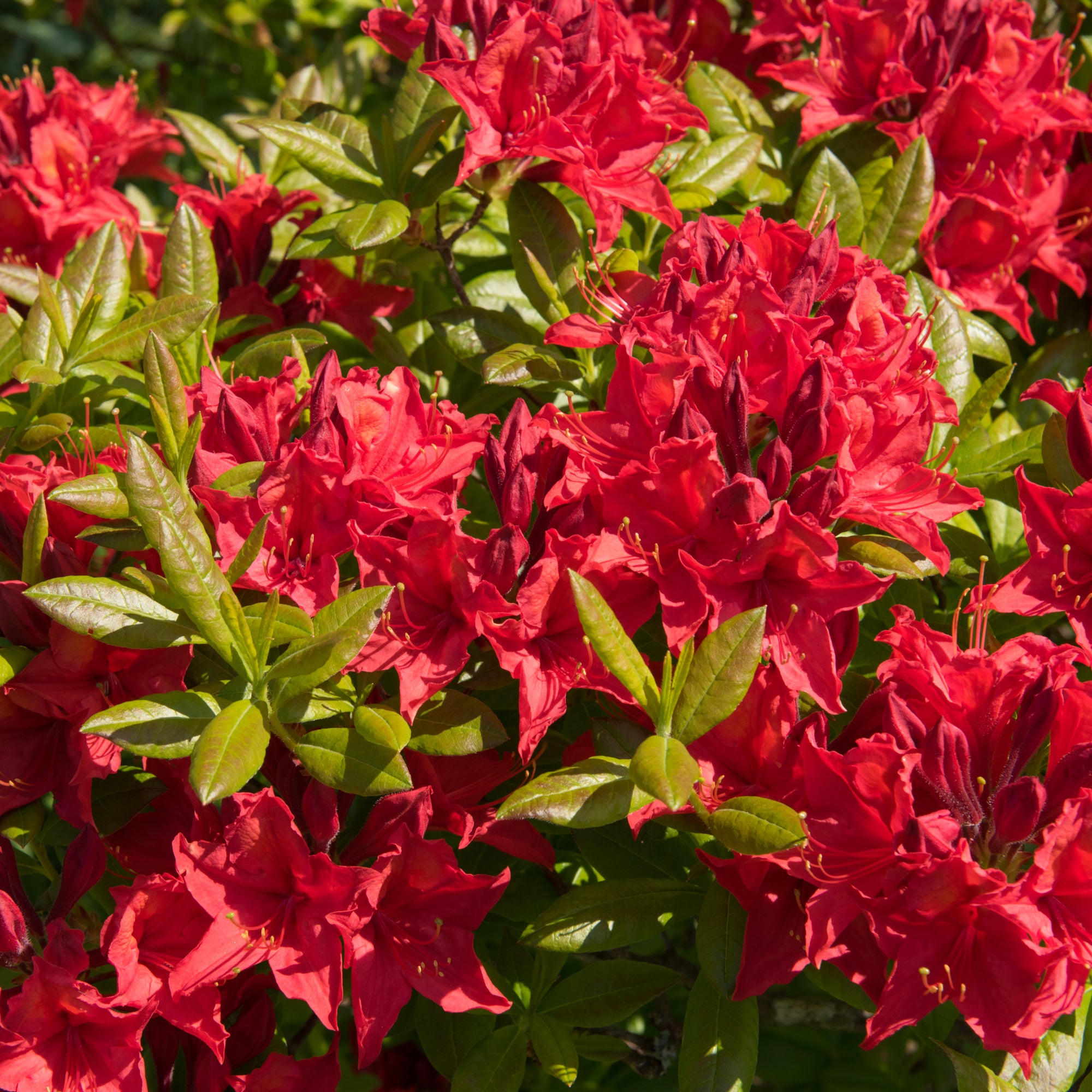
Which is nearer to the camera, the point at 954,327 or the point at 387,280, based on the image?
the point at 954,327

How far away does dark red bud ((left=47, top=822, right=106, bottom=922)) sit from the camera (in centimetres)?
142

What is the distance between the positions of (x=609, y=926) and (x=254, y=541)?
2.24 ft

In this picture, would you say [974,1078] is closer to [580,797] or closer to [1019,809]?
[1019,809]

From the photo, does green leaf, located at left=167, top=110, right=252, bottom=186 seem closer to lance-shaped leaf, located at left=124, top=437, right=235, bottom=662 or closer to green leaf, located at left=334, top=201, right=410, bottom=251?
green leaf, located at left=334, top=201, right=410, bottom=251

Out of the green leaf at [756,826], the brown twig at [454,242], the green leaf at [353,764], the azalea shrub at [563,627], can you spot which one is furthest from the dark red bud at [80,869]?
the brown twig at [454,242]

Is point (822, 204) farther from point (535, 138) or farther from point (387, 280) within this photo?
point (387, 280)

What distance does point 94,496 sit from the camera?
1.42 m

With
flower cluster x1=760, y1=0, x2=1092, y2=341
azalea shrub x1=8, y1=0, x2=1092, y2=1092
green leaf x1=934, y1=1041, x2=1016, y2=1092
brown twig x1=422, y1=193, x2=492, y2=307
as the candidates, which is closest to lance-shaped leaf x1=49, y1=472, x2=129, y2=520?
azalea shrub x1=8, y1=0, x2=1092, y2=1092

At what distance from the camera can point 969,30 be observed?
198 cm

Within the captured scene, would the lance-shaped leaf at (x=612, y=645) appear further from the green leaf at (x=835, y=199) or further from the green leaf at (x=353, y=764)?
the green leaf at (x=835, y=199)

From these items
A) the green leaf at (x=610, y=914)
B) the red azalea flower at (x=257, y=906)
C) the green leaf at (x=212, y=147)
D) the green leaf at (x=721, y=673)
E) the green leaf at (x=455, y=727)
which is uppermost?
the green leaf at (x=212, y=147)

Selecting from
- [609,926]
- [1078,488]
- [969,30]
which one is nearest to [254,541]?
[609,926]

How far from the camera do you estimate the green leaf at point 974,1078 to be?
1379 millimetres

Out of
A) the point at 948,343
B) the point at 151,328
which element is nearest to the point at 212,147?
the point at 151,328
